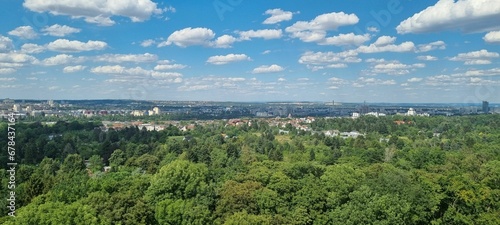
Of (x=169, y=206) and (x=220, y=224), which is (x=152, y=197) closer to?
(x=169, y=206)

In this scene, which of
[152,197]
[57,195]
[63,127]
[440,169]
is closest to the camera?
[57,195]

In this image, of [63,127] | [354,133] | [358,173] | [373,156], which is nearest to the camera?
[358,173]

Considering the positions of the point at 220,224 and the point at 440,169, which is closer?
the point at 220,224

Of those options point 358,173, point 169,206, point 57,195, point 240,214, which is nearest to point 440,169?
point 358,173

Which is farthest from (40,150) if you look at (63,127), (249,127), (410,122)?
(410,122)

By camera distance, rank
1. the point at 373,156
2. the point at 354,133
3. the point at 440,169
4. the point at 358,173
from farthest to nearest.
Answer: the point at 354,133 < the point at 373,156 < the point at 440,169 < the point at 358,173

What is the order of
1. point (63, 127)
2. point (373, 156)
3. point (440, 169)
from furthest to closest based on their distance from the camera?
1. point (63, 127)
2. point (373, 156)
3. point (440, 169)

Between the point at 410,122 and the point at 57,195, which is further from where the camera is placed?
the point at 410,122

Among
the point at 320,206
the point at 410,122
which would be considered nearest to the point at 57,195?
the point at 320,206

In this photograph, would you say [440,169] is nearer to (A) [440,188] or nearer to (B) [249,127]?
(A) [440,188]
